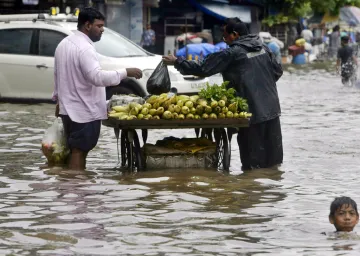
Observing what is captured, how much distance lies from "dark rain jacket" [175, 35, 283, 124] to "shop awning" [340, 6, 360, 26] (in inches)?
2239

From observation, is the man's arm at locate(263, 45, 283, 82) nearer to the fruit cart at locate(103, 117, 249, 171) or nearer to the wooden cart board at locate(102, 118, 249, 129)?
the fruit cart at locate(103, 117, 249, 171)

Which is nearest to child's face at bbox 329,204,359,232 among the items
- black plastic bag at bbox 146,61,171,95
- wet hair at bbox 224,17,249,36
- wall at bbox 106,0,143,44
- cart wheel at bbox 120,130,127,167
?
black plastic bag at bbox 146,61,171,95

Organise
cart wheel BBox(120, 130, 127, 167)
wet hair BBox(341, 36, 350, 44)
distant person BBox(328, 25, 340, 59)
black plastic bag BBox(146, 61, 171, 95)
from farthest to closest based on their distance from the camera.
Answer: distant person BBox(328, 25, 340, 59) → wet hair BBox(341, 36, 350, 44) → cart wheel BBox(120, 130, 127, 167) → black plastic bag BBox(146, 61, 171, 95)

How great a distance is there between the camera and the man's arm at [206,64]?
37.6 feet

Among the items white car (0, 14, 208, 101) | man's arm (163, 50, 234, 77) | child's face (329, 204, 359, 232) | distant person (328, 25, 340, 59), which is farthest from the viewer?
distant person (328, 25, 340, 59)

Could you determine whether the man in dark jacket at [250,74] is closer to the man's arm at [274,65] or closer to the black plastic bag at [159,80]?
the man's arm at [274,65]

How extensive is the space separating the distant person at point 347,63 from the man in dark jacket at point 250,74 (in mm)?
17553

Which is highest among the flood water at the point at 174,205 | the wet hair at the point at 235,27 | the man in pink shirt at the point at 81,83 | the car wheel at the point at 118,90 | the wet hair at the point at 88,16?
the wet hair at the point at 88,16

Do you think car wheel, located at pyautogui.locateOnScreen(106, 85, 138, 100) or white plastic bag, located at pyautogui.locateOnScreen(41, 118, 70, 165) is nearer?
white plastic bag, located at pyautogui.locateOnScreen(41, 118, 70, 165)

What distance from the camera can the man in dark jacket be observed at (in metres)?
11.5

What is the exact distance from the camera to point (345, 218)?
26.9ft

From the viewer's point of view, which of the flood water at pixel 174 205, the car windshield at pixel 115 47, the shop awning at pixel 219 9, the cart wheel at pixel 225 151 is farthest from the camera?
the shop awning at pixel 219 9

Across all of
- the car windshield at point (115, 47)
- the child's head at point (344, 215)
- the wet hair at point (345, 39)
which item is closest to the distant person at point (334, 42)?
the wet hair at point (345, 39)

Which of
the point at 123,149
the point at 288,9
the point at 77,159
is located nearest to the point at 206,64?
the point at 123,149
